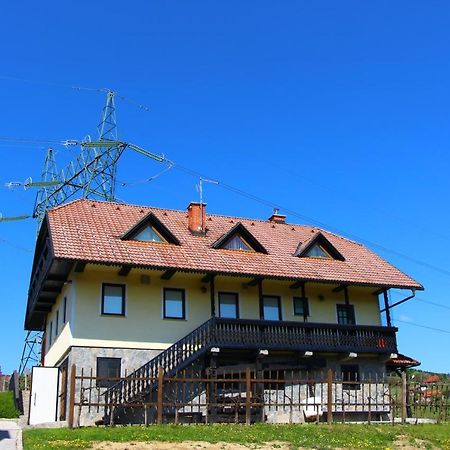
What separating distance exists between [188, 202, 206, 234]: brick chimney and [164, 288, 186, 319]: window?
3736 millimetres

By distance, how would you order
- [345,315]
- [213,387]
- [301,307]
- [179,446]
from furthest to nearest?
[345,315], [301,307], [213,387], [179,446]

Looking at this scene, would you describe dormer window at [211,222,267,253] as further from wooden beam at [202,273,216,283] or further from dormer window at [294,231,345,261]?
dormer window at [294,231,345,261]

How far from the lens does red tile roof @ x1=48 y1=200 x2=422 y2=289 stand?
2612cm

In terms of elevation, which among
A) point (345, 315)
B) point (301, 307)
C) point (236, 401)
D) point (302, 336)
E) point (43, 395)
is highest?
point (301, 307)

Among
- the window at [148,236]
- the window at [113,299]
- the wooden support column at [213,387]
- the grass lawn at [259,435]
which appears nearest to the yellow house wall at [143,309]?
the window at [113,299]

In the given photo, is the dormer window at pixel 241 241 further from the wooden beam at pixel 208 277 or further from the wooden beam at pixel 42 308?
the wooden beam at pixel 42 308

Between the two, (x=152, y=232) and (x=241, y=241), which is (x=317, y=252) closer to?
(x=241, y=241)

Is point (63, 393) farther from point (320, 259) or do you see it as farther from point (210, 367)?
point (320, 259)

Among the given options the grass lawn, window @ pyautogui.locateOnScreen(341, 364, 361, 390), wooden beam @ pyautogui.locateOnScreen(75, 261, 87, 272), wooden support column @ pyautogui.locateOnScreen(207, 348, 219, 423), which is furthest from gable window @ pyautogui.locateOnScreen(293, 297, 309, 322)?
wooden beam @ pyautogui.locateOnScreen(75, 261, 87, 272)

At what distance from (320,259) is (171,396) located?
35.2 feet

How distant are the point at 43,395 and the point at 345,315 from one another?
13467 mm

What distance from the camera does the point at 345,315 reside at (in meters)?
30.6

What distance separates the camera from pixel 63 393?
25062 millimetres


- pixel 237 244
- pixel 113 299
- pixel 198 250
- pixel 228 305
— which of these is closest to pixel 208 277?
pixel 198 250
